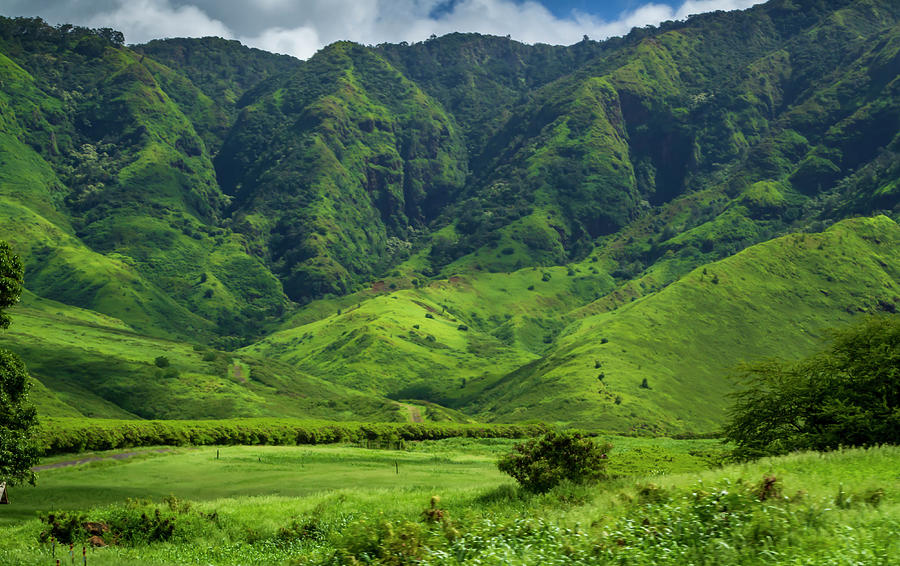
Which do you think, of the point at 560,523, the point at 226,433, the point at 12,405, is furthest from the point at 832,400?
the point at 226,433

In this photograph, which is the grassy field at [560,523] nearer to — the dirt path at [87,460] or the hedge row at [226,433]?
the dirt path at [87,460]

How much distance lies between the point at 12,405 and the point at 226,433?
210 feet

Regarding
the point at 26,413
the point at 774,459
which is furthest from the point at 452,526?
the point at 26,413

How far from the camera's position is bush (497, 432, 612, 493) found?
32125 millimetres

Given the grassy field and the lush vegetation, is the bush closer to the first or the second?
the grassy field

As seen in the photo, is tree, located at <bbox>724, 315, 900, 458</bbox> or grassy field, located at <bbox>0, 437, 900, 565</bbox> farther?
tree, located at <bbox>724, 315, 900, 458</bbox>

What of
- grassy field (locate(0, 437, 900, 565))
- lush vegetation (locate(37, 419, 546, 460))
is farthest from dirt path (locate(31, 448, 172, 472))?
grassy field (locate(0, 437, 900, 565))

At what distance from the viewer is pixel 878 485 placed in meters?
20.7

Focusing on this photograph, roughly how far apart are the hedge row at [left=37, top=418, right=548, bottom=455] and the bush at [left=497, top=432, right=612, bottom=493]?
169 ft

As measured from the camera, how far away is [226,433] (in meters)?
106

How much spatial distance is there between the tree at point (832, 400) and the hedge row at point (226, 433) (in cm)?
5870

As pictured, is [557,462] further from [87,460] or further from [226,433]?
[226,433]

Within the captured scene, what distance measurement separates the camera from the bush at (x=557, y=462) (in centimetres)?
3212

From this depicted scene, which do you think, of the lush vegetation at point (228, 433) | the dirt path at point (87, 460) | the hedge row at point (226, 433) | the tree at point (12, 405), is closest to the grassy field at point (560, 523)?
the tree at point (12, 405)
